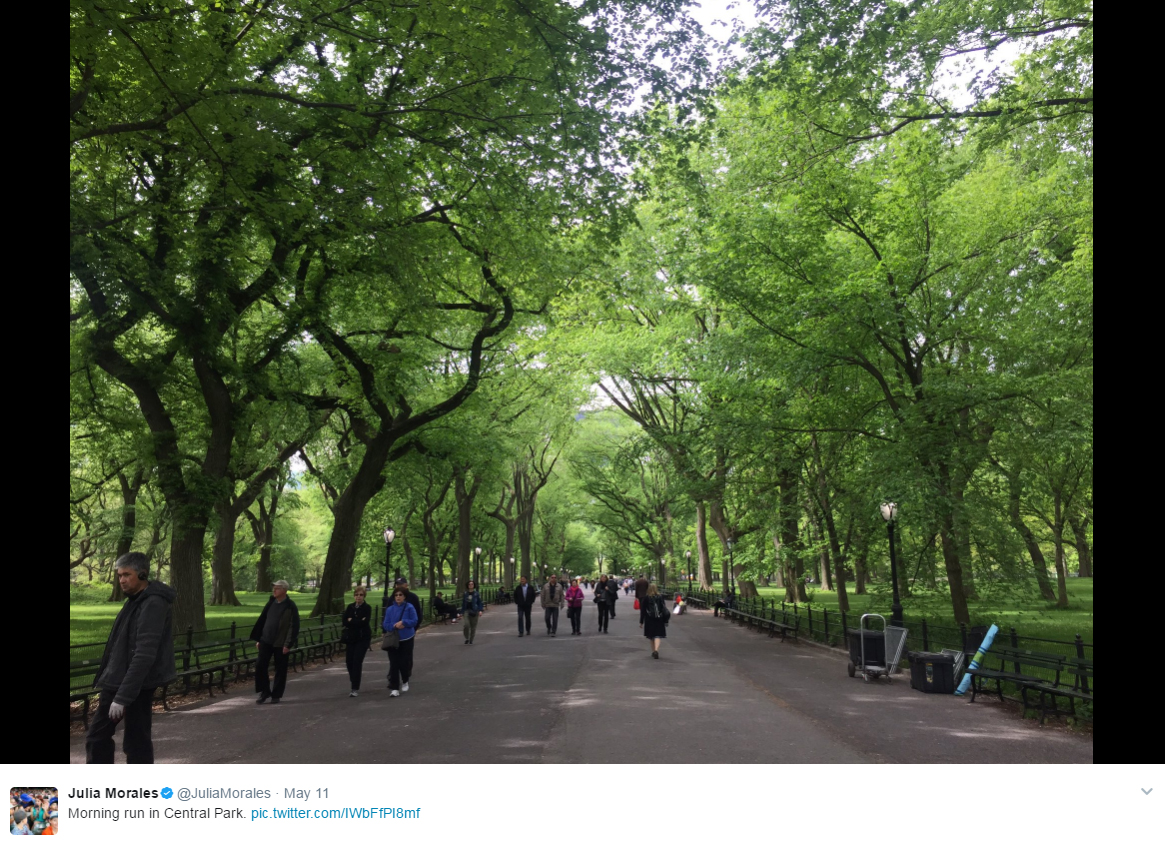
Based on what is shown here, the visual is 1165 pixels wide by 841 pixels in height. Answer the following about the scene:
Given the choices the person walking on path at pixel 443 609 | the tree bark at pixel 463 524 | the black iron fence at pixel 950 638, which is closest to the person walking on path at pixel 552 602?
the person walking on path at pixel 443 609

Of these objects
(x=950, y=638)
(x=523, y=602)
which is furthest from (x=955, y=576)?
(x=523, y=602)

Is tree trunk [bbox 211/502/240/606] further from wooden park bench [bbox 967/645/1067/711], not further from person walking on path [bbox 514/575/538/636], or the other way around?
wooden park bench [bbox 967/645/1067/711]

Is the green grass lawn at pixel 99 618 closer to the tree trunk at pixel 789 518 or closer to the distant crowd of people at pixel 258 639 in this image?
the distant crowd of people at pixel 258 639

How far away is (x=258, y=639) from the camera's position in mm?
9875

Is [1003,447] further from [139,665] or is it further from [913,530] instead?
[139,665]

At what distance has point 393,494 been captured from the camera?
1368 inches

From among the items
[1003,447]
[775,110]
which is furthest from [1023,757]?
[1003,447]

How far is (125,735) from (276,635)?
207 inches

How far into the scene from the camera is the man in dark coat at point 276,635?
32.1 feet

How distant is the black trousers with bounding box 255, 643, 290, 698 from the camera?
999 cm

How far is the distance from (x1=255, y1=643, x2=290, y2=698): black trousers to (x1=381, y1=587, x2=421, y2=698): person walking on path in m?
1.54

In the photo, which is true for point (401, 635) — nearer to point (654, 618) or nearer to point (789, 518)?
point (654, 618)

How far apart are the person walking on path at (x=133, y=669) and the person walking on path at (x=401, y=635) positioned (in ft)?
18.1

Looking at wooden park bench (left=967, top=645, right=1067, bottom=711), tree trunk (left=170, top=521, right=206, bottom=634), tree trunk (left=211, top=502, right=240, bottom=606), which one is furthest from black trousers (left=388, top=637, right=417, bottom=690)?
tree trunk (left=211, top=502, right=240, bottom=606)
